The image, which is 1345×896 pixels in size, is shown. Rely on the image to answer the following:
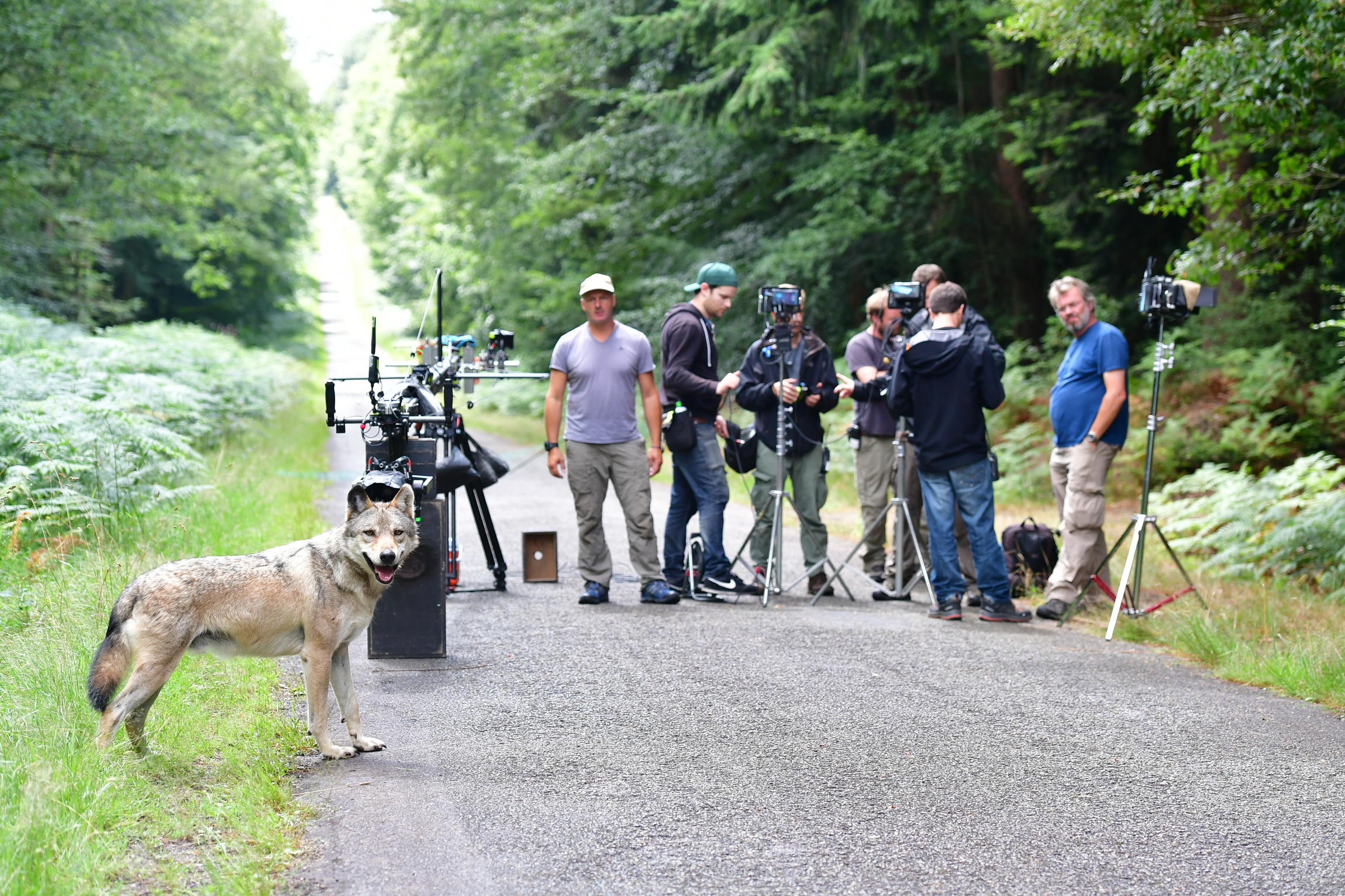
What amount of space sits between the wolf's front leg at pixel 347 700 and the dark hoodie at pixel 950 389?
4.78 meters

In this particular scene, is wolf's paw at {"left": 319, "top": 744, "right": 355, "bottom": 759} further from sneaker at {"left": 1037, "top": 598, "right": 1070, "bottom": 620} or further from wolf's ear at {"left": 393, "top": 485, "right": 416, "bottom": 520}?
sneaker at {"left": 1037, "top": 598, "right": 1070, "bottom": 620}

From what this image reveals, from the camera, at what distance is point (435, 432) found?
7.52 meters

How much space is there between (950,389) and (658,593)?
2564 mm

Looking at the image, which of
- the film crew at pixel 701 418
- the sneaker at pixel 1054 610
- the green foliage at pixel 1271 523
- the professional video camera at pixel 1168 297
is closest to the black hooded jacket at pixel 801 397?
the film crew at pixel 701 418

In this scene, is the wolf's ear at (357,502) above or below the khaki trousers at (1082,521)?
above

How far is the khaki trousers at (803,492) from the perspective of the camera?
9.84 metres

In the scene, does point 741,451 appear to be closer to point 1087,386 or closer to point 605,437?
point 605,437

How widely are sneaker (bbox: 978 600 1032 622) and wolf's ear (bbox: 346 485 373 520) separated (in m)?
4.90

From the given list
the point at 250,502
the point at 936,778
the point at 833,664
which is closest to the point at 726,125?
the point at 250,502

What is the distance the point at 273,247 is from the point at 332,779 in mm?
48899

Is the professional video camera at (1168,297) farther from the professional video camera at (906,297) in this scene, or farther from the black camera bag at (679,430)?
the black camera bag at (679,430)

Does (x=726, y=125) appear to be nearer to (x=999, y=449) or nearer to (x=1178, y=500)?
(x=999, y=449)

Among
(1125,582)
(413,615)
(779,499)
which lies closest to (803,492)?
(779,499)

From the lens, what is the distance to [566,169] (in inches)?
1031
